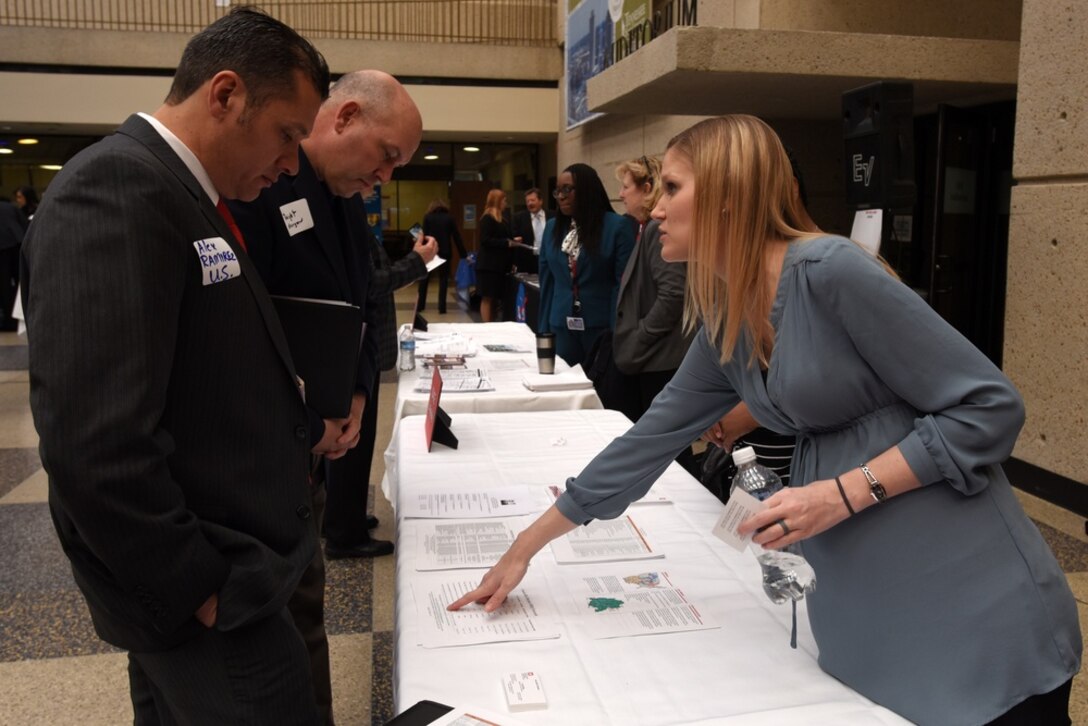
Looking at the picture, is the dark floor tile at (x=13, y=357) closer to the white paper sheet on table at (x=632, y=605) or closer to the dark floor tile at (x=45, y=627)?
the dark floor tile at (x=45, y=627)

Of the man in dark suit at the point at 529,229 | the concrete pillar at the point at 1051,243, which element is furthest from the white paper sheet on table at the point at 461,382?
the man in dark suit at the point at 529,229

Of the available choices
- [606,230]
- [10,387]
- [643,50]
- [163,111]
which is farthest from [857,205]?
[10,387]

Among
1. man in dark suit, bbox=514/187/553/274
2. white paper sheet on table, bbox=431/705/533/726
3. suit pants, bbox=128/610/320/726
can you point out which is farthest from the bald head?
man in dark suit, bbox=514/187/553/274

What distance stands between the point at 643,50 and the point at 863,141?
4.99 ft

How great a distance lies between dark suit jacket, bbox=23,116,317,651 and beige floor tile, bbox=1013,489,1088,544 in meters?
3.35

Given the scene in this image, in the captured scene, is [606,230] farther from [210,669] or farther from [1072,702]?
[210,669]

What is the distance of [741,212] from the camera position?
1.23 metres

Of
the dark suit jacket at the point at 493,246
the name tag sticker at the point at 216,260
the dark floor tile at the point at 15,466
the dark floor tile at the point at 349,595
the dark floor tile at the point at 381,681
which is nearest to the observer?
the name tag sticker at the point at 216,260

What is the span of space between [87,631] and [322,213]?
5.44ft

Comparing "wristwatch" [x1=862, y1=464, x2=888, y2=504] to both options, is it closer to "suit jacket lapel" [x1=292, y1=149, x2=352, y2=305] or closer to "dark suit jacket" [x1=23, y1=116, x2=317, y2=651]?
"dark suit jacket" [x1=23, y1=116, x2=317, y2=651]

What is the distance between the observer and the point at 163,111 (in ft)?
3.65

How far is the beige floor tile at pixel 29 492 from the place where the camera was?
402 cm

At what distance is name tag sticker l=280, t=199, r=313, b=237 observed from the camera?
1750mm

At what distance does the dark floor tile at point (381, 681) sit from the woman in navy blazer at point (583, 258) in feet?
7.58
